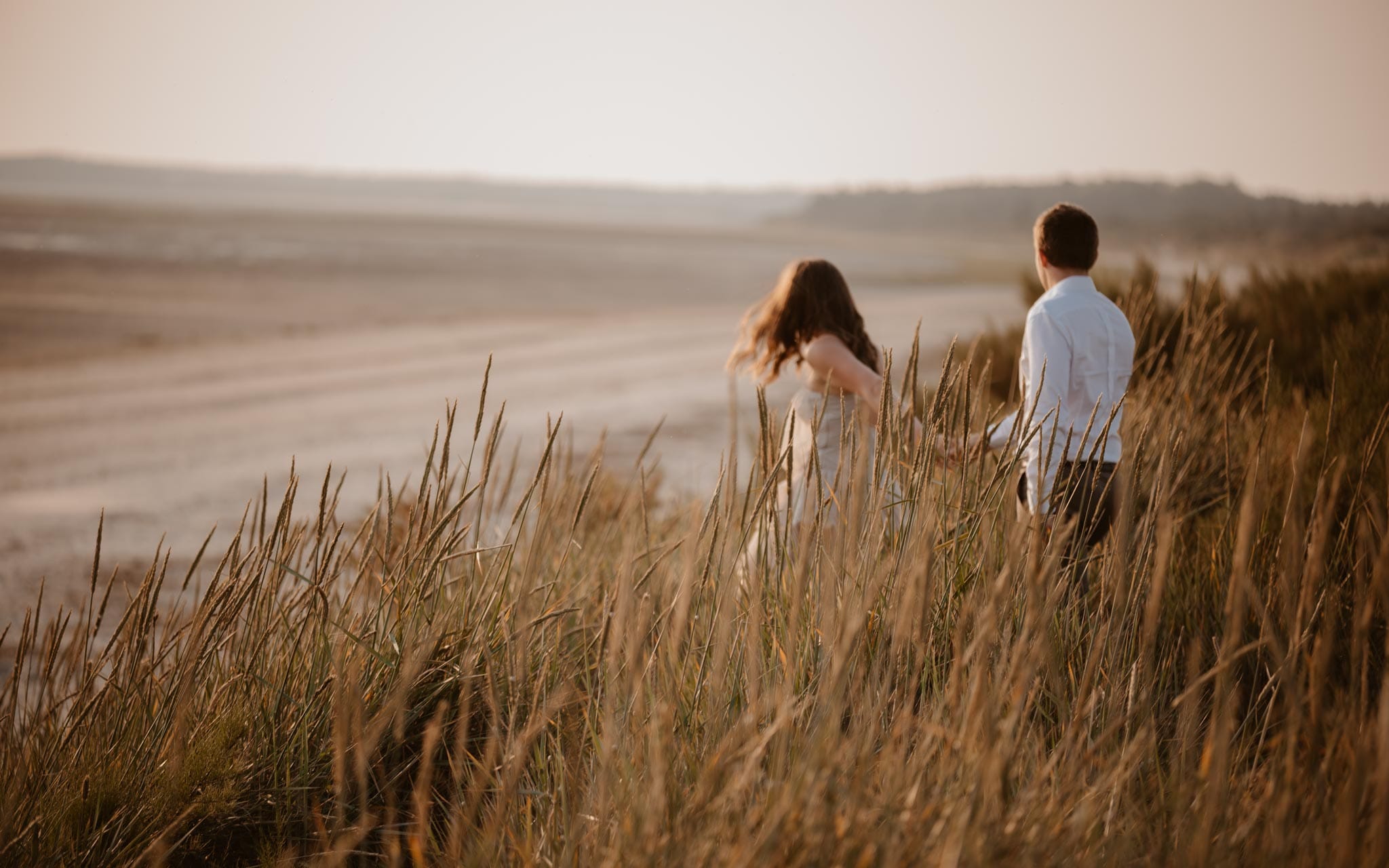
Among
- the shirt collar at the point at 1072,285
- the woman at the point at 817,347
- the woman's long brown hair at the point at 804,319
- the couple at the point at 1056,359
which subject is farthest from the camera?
the woman's long brown hair at the point at 804,319

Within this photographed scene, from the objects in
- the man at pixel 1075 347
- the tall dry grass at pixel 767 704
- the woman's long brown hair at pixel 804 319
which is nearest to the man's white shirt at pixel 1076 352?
the man at pixel 1075 347

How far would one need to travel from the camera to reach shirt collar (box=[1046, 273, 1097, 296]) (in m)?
3.39

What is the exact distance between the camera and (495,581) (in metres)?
2.39

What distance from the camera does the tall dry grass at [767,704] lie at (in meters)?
1.43

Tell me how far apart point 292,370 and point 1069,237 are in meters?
11.6

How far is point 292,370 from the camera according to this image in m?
A: 13.0

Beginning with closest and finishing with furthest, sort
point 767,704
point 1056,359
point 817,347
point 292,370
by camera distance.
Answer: point 767,704 → point 1056,359 → point 817,347 → point 292,370

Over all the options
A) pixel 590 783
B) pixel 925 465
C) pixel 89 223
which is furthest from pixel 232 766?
pixel 89 223

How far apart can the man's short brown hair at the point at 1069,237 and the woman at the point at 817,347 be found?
2.50ft

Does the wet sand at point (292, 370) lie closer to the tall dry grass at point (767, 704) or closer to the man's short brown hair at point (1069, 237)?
the tall dry grass at point (767, 704)

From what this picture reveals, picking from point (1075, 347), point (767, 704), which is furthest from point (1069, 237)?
point (767, 704)

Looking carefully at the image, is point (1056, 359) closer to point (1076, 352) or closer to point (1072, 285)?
point (1076, 352)

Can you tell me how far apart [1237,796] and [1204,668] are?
1.06 m

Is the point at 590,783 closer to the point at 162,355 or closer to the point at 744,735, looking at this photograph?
the point at 744,735
